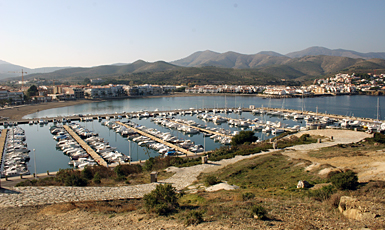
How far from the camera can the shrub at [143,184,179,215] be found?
222 inches

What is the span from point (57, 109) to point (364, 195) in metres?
50.2

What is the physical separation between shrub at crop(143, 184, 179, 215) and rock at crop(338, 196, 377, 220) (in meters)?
3.35

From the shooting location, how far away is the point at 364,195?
5.64 metres

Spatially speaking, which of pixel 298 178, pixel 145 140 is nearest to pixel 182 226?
pixel 298 178

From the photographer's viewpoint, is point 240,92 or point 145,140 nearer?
point 145,140

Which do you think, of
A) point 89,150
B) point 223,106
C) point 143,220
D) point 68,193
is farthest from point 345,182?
point 223,106

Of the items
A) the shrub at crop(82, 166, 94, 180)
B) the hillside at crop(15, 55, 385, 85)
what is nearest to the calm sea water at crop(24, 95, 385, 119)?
the shrub at crop(82, 166, 94, 180)

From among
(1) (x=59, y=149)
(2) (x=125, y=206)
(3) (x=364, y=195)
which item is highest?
(3) (x=364, y=195)

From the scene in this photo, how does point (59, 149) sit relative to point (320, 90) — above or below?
below

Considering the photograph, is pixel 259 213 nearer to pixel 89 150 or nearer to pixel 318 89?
pixel 89 150

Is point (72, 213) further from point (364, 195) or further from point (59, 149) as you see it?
point (59, 149)

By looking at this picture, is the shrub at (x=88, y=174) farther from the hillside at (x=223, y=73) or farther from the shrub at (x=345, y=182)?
the hillside at (x=223, y=73)

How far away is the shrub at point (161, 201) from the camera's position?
5.64 metres

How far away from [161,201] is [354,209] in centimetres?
376
